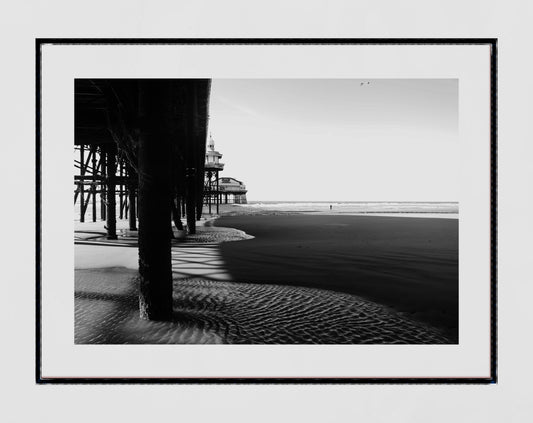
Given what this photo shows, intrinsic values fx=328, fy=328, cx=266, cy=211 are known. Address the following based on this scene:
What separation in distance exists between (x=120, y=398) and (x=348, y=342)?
1.95 m

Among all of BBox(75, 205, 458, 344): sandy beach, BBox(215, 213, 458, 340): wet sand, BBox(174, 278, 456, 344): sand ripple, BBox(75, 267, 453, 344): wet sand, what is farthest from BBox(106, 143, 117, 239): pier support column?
BBox(174, 278, 456, 344): sand ripple

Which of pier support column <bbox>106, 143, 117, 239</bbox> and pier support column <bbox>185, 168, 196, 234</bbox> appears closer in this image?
pier support column <bbox>106, 143, 117, 239</bbox>

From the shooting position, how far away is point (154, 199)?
3.14 m

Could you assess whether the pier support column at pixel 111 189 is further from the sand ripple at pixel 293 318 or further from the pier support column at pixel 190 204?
the sand ripple at pixel 293 318

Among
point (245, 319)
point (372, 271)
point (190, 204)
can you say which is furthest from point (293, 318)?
point (190, 204)

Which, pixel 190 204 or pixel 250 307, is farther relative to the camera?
pixel 190 204

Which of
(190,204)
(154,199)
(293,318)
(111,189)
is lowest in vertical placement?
(293,318)

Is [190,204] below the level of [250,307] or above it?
above

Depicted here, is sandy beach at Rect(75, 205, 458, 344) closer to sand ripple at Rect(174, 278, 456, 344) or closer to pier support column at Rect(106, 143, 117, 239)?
sand ripple at Rect(174, 278, 456, 344)

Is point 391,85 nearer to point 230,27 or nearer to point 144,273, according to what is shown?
point 230,27

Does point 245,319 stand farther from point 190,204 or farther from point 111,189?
point 190,204

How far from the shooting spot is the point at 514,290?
2.58 meters

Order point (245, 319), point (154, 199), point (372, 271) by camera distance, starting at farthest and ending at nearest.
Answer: point (372, 271) < point (245, 319) < point (154, 199)

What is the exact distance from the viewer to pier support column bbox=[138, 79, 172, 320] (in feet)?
10.2
